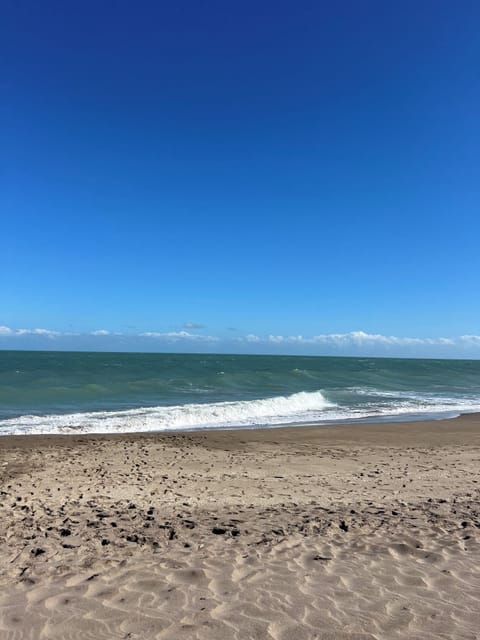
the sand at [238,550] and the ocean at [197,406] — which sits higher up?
the sand at [238,550]

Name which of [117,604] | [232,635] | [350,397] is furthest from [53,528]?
[350,397]

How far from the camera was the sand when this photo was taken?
12.0 ft

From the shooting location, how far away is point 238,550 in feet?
16.9

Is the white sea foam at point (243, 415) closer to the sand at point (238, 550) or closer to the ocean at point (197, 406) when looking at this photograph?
the ocean at point (197, 406)

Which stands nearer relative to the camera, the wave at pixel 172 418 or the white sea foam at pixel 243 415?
the wave at pixel 172 418

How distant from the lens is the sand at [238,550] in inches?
144

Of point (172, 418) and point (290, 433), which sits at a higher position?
point (290, 433)

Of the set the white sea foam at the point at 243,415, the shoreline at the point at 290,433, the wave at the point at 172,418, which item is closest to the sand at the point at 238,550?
the shoreline at the point at 290,433

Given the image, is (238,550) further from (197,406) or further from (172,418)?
(197,406)

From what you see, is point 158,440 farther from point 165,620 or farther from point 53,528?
point 165,620

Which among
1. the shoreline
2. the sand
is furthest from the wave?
the sand

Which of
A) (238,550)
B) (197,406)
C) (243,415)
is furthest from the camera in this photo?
(197,406)

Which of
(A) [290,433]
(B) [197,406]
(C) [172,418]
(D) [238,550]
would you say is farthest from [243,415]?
(D) [238,550]

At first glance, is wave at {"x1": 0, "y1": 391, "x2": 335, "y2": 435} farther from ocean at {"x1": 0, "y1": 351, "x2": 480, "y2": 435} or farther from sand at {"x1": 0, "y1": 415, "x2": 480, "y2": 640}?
sand at {"x1": 0, "y1": 415, "x2": 480, "y2": 640}
